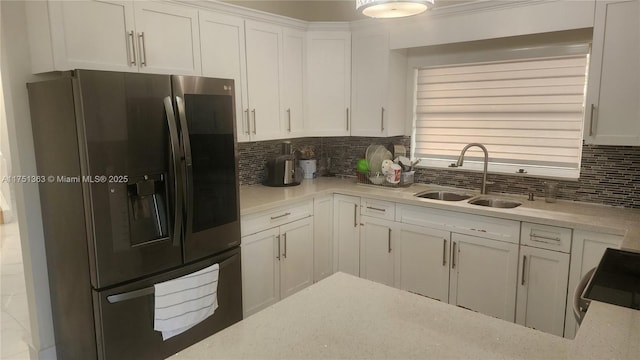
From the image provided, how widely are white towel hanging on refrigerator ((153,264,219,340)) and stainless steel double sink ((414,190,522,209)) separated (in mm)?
1640

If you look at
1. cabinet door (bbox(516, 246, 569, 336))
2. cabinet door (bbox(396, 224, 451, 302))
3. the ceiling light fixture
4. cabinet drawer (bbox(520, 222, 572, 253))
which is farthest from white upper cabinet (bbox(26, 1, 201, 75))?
cabinet door (bbox(516, 246, 569, 336))

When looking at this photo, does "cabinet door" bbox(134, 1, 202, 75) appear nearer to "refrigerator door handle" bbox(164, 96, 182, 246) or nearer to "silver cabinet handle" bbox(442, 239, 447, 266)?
"refrigerator door handle" bbox(164, 96, 182, 246)

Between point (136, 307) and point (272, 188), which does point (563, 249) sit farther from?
point (136, 307)

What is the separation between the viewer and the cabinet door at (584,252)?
2285mm

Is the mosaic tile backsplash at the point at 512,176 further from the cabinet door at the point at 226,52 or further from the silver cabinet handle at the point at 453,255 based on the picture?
the silver cabinet handle at the point at 453,255

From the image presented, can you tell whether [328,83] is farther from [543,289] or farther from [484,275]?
[543,289]

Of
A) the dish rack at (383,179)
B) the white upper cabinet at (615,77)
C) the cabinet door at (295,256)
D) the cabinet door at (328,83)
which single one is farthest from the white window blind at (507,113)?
the cabinet door at (295,256)

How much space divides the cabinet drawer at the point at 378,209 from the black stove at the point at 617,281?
1468 mm

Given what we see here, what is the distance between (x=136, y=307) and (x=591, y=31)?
308cm

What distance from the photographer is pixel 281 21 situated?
325cm

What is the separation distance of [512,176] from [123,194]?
256 cm

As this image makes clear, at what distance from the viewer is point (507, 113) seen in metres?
3.13

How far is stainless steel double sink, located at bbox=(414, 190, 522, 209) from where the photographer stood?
2.97 metres

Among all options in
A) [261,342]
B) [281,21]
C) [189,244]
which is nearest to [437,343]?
[261,342]
